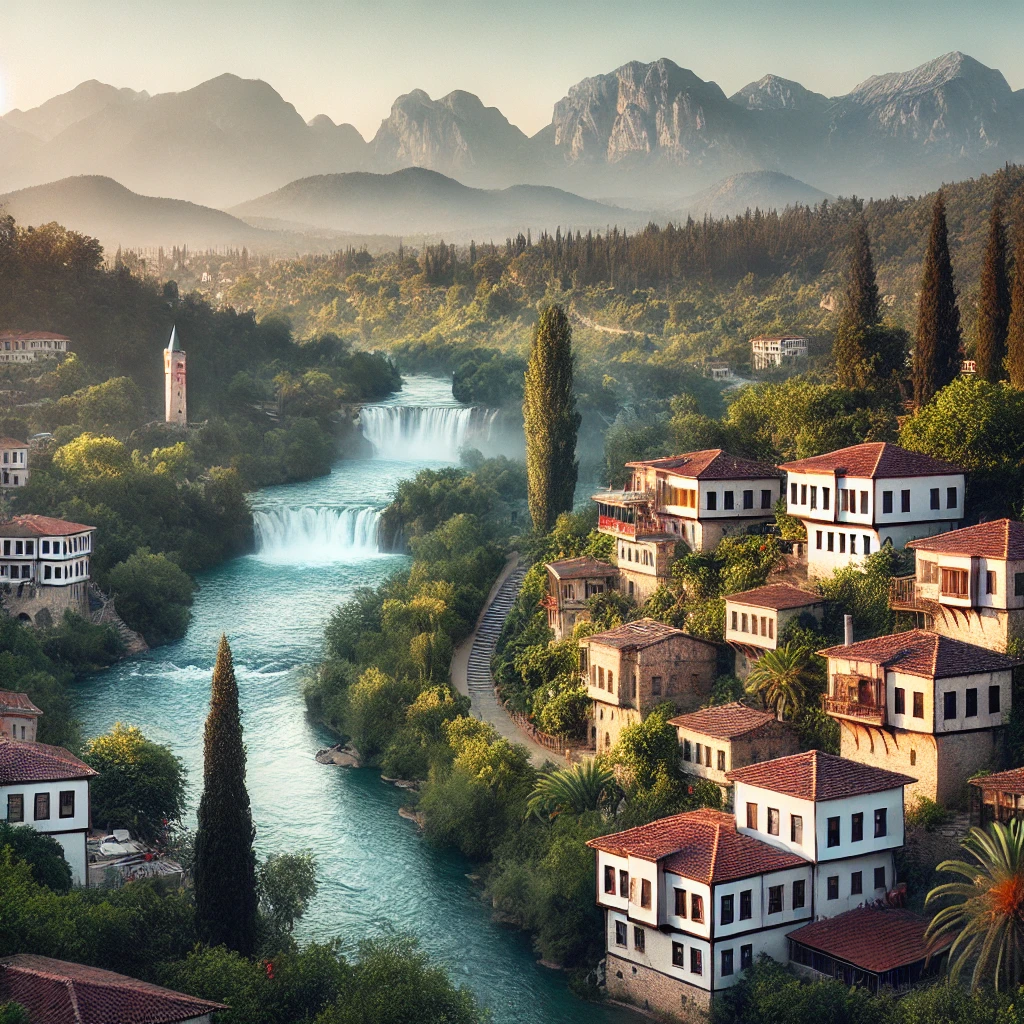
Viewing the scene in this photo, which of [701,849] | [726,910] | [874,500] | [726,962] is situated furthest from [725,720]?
[726,962]

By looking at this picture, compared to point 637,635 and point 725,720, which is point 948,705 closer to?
point 725,720

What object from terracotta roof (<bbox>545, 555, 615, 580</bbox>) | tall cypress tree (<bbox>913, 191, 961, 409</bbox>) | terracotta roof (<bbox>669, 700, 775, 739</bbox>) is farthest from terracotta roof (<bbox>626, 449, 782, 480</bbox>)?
terracotta roof (<bbox>669, 700, 775, 739</bbox>)

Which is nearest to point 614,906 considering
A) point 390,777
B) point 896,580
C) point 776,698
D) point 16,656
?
point 776,698

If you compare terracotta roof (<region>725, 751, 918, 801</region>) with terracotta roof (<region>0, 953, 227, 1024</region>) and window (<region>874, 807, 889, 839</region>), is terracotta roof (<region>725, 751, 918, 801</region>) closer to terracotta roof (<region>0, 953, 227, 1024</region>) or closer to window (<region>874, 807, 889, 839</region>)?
window (<region>874, 807, 889, 839</region>)

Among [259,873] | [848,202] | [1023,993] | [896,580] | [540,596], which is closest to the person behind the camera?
[1023,993]

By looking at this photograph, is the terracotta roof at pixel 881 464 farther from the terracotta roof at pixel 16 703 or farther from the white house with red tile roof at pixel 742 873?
the terracotta roof at pixel 16 703

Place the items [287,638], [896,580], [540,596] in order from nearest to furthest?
[896,580], [540,596], [287,638]

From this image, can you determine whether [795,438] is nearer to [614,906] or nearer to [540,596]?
[540,596]

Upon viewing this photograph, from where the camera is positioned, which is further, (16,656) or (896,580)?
(16,656)
